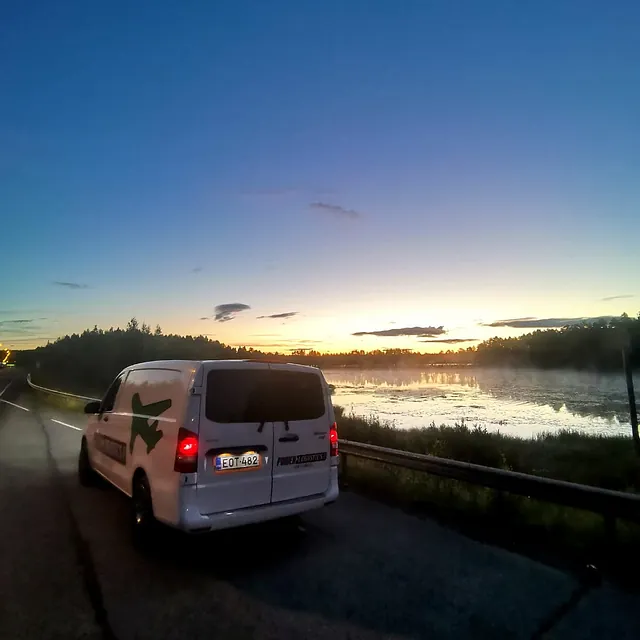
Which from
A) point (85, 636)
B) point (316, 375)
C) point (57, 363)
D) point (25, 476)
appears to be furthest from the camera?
point (57, 363)

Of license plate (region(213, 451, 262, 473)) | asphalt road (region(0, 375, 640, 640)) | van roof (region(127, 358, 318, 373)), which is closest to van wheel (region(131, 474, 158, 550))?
asphalt road (region(0, 375, 640, 640))

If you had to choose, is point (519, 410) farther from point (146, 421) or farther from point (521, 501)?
point (146, 421)

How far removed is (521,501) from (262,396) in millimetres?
4478

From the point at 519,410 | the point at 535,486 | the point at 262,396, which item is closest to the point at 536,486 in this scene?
the point at 535,486

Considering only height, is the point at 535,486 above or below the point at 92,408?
below

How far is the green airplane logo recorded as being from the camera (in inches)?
218

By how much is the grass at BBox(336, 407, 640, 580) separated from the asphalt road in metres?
0.57

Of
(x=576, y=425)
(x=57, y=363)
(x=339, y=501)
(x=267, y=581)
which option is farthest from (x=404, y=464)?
(x=57, y=363)

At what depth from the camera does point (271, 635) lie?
3.58 meters

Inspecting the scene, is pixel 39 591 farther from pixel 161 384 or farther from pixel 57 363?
pixel 57 363

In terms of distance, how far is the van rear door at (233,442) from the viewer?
16.3 feet

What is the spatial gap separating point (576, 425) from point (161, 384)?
24.6m

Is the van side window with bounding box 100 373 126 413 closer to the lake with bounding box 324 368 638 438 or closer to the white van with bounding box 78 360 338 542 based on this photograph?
the white van with bounding box 78 360 338 542

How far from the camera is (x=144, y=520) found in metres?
5.43
